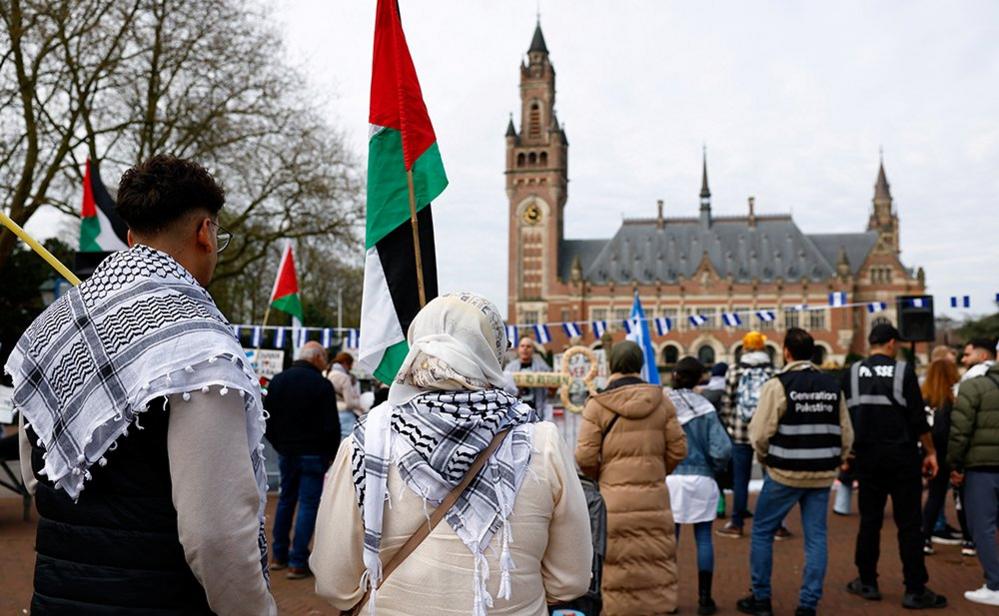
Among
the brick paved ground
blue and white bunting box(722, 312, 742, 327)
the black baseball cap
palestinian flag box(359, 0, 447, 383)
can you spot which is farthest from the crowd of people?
blue and white bunting box(722, 312, 742, 327)

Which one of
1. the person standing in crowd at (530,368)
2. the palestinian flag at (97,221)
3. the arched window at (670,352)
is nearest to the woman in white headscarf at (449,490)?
the person standing in crowd at (530,368)

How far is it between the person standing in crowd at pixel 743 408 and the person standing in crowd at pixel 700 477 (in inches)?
72.4

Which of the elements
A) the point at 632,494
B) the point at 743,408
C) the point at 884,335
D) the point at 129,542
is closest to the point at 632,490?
the point at 632,494

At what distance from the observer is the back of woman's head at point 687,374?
680cm

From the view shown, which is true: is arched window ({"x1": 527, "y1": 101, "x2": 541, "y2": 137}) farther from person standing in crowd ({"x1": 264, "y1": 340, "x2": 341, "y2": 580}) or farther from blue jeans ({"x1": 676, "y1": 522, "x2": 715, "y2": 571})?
blue jeans ({"x1": 676, "y1": 522, "x2": 715, "y2": 571})

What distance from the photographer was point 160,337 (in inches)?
78.9

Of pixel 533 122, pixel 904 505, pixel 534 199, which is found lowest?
pixel 904 505

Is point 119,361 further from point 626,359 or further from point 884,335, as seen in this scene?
point 884,335

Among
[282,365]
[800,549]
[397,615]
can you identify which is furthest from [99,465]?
[282,365]

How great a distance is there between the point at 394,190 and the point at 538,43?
78.5 m

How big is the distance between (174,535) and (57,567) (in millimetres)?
326

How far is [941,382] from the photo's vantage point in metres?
7.77

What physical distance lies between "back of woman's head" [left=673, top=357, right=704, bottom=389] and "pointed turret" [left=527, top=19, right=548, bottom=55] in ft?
249

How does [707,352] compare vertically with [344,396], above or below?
below
